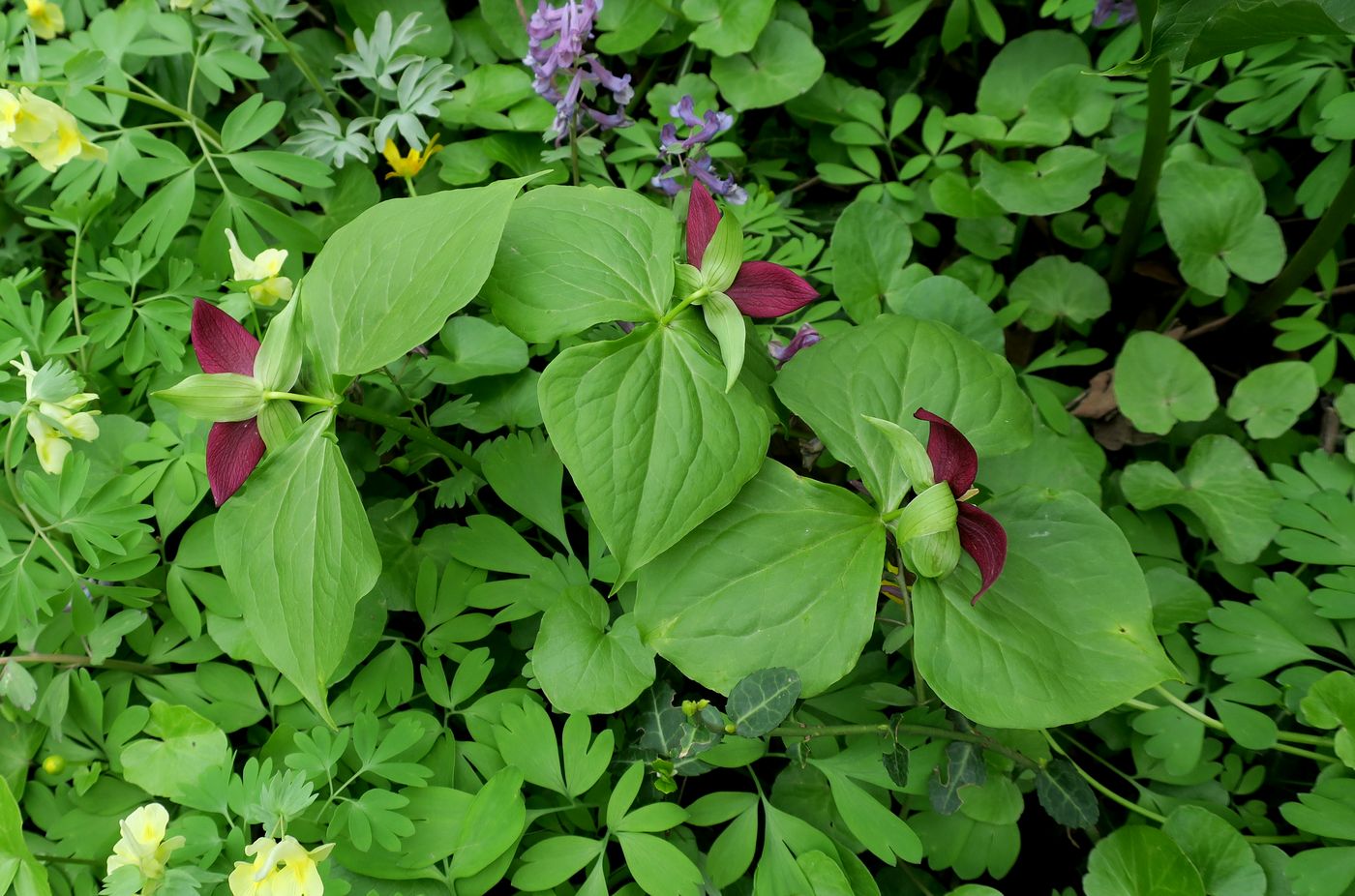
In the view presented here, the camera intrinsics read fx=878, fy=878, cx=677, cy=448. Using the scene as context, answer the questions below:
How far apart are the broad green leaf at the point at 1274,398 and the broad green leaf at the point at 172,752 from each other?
5.71 feet

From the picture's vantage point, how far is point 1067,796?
3.87ft

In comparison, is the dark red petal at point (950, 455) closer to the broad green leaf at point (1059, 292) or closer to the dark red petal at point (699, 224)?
the dark red petal at point (699, 224)

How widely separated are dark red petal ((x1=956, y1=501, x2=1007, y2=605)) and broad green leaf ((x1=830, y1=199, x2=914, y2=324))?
57 cm

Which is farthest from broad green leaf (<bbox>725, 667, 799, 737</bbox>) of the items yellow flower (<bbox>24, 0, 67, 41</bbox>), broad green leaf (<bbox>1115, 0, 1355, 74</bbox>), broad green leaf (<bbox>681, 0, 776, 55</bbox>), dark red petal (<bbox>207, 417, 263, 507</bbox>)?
yellow flower (<bbox>24, 0, 67, 41</bbox>)

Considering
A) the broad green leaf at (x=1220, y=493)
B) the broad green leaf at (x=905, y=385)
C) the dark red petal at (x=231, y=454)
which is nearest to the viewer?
the dark red petal at (x=231, y=454)

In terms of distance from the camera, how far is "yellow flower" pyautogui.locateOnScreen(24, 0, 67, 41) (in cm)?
153

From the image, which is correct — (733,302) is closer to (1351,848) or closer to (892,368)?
(892,368)

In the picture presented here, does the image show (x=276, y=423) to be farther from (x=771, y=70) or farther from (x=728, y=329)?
(x=771, y=70)

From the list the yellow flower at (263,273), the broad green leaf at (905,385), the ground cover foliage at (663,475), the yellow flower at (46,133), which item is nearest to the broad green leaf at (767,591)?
the ground cover foliage at (663,475)

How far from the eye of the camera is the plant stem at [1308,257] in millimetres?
1462

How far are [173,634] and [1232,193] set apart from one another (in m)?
1.95

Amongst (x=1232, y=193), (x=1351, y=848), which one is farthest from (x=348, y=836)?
(x=1232, y=193)

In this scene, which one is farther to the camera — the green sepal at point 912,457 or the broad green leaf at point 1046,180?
the broad green leaf at point 1046,180

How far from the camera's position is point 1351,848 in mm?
1137
